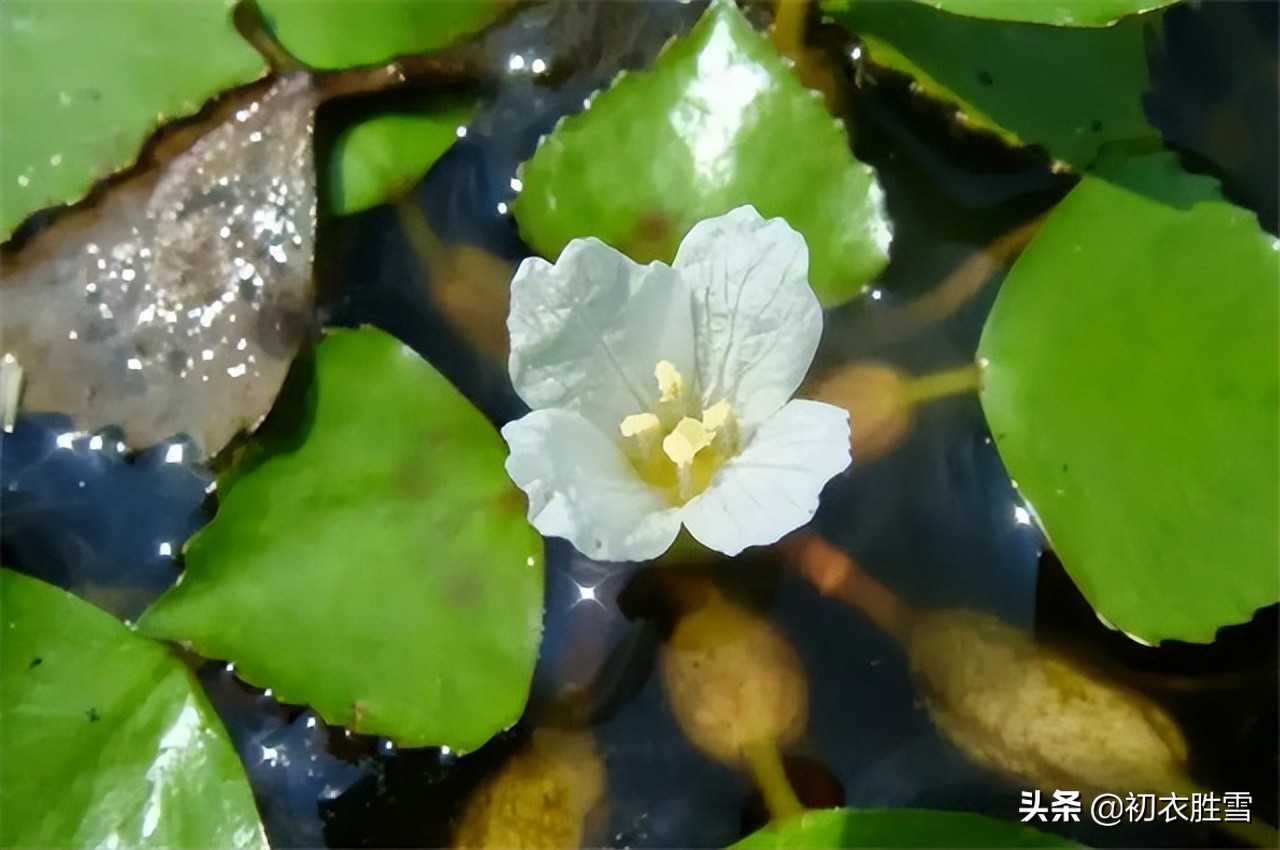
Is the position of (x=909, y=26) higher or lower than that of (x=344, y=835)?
higher

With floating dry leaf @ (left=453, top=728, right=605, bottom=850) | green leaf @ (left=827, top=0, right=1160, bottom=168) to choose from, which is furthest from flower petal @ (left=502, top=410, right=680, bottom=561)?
green leaf @ (left=827, top=0, right=1160, bottom=168)

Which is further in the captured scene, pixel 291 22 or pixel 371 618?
pixel 291 22

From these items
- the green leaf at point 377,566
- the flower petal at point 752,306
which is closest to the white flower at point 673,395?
the flower petal at point 752,306

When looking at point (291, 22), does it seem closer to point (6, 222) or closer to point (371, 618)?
point (6, 222)

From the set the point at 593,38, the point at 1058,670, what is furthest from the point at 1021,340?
the point at 593,38

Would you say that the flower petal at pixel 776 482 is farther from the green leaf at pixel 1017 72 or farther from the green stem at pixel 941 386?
the green leaf at pixel 1017 72

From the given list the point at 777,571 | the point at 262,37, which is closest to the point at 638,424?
the point at 777,571
